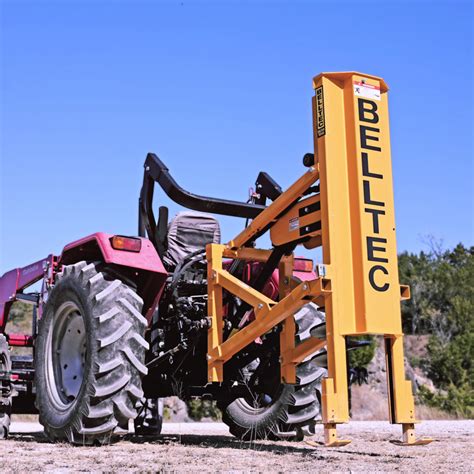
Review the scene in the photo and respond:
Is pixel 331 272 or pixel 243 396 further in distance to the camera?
pixel 243 396

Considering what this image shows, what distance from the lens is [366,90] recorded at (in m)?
5.65

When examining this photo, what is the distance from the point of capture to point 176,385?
6773 mm

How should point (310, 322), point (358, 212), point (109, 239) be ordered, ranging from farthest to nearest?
point (310, 322), point (109, 239), point (358, 212)

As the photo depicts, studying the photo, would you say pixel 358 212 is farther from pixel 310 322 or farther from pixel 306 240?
pixel 310 322

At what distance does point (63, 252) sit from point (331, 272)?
2875 millimetres

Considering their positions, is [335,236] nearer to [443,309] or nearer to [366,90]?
[366,90]

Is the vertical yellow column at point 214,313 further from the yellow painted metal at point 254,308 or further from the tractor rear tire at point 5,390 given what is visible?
the tractor rear tire at point 5,390

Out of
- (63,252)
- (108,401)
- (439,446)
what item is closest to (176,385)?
(108,401)

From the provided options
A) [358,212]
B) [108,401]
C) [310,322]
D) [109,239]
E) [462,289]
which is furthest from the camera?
[462,289]

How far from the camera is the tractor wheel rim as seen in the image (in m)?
6.46

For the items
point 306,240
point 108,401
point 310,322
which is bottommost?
point 108,401

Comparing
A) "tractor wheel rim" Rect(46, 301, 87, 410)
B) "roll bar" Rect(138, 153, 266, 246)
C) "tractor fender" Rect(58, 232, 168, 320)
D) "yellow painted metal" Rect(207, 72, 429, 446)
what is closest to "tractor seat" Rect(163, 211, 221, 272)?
"roll bar" Rect(138, 153, 266, 246)

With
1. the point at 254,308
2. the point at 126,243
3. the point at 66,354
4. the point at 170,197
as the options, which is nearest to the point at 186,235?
the point at 170,197

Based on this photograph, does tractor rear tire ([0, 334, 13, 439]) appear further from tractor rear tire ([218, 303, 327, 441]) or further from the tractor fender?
tractor rear tire ([218, 303, 327, 441])
